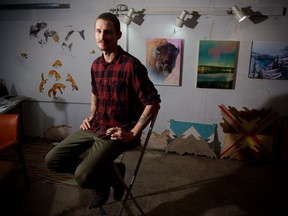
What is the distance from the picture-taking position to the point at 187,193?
2.58 metres

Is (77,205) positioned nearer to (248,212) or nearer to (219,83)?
(248,212)

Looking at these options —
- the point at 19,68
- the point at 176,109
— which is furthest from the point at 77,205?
the point at 19,68

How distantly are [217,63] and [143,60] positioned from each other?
1.07 meters

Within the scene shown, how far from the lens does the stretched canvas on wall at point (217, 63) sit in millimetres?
3217

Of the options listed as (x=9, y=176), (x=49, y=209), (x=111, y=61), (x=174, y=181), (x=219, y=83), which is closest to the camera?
(x=111, y=61)

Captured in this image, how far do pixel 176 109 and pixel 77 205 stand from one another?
195 cm

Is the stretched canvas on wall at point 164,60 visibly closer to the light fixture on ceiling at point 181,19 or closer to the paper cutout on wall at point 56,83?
the light fixture on ceiling at point 181,19

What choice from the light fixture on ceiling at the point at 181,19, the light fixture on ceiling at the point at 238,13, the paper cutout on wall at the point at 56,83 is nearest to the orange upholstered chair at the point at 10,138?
the paper cutout on wall at the point at 56,83

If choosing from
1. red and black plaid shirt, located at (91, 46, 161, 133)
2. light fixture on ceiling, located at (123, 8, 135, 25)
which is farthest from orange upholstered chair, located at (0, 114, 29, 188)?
light fixture on ceiling, located at (123, 8, 135, 25)

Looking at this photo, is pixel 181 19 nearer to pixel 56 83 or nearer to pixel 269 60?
pixel 269 60

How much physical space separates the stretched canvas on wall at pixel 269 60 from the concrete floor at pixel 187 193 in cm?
128

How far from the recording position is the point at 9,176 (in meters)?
2.07

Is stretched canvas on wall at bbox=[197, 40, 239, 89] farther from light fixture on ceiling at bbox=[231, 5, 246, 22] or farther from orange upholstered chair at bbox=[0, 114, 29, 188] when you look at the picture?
orange upholstered chair at bbox=[0, 114, 29, 188]

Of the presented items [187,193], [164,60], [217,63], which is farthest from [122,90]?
[217,63]
